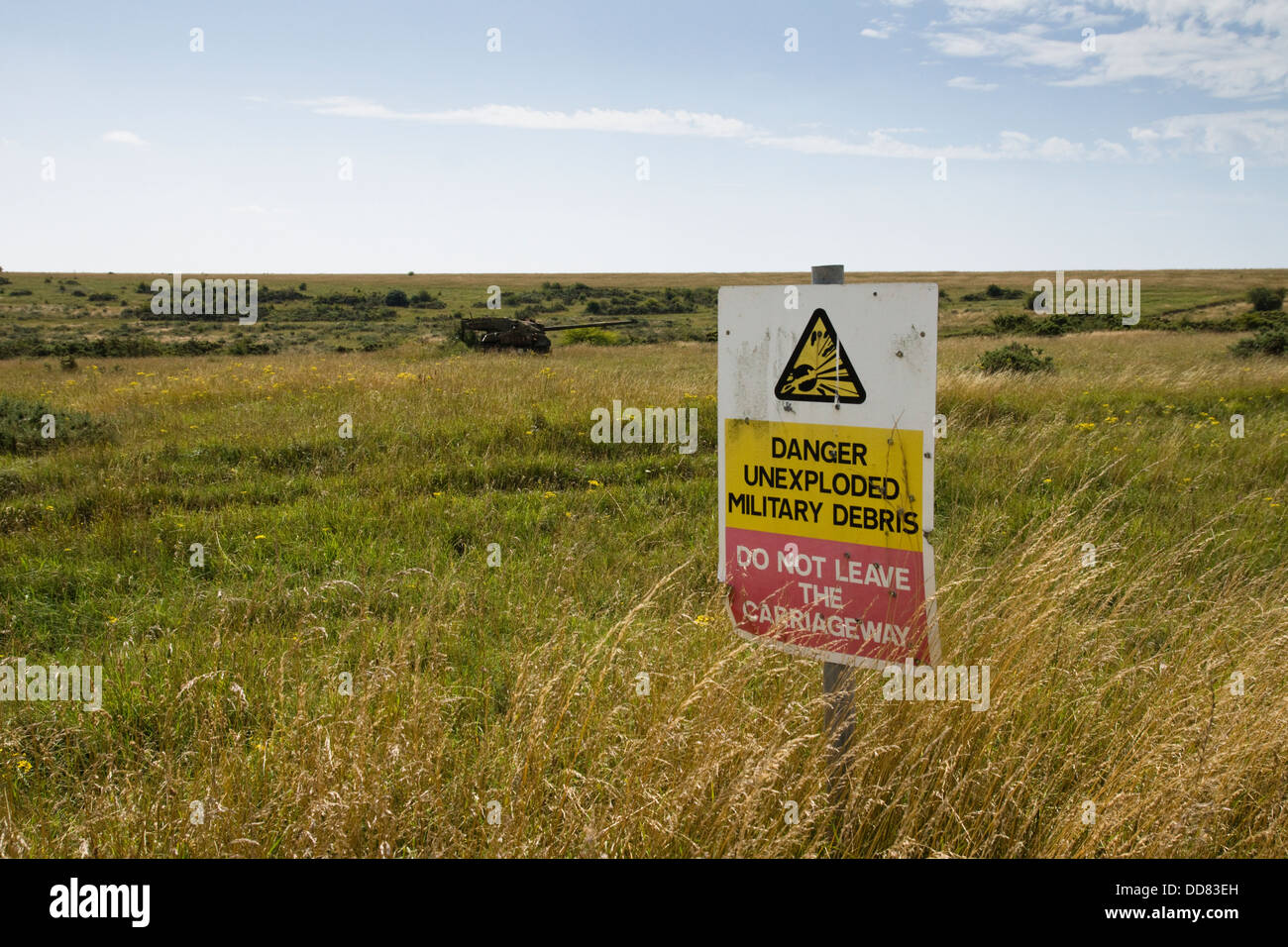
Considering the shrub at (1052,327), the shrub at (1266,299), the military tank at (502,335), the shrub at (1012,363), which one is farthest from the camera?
the shrub at (1266,299)

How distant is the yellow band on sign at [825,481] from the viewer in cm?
234

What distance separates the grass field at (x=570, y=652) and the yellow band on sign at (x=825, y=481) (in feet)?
1.54

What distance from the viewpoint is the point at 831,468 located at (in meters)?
2.46

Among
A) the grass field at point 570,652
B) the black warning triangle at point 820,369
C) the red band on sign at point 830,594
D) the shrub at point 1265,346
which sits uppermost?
the shrub at point 1265,346

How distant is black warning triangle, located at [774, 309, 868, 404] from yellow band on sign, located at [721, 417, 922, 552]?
3.8 inches

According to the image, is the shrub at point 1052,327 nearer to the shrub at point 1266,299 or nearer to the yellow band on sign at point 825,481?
the shrub at point 1266,299

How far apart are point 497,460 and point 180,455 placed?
3082 millimetres

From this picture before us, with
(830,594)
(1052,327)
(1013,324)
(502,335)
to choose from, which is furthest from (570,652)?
(1013,324)

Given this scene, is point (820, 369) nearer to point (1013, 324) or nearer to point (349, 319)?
point (1013, 324)

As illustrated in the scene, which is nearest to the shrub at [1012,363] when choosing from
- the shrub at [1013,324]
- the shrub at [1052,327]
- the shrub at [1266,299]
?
the shrub at [1052,327]

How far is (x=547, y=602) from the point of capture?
4.64 metres

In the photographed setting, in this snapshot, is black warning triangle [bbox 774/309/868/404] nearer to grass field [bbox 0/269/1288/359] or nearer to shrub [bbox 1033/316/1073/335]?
grass field [bbox 0/269/1288/359]

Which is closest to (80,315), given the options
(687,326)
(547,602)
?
(687,326)

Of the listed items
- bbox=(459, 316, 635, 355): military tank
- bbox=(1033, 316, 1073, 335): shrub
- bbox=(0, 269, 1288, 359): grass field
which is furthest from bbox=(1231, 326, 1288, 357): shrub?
bbox=(459, 316, 635, 355): military tank
